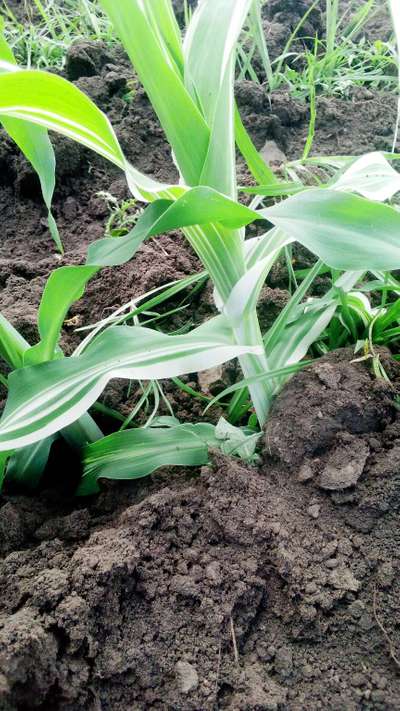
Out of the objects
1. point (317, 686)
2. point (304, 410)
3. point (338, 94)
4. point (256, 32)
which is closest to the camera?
point (317, 686)

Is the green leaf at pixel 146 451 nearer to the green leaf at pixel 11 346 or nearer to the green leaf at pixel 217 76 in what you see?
the green leaf at pixel 11 346

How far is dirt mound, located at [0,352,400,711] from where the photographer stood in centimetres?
59

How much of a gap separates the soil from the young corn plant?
0.08 m

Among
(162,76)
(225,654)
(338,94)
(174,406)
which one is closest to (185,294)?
(174,406)

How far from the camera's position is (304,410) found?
79cm

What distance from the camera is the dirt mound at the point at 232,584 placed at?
1.93 feet

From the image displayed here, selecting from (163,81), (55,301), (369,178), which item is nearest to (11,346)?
(55,301)

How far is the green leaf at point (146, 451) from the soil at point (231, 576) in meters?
0.04

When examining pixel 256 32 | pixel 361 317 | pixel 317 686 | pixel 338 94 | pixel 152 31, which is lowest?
pixel 317 686

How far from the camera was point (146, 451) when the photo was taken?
32.2 inches

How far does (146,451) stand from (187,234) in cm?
33

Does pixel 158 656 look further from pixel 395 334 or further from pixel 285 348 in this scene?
pixel 395 334

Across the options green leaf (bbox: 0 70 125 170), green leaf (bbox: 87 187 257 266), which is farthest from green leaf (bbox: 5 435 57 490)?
green leaf (bbox: 0 70 125 170)

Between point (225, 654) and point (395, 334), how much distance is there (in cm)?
54
